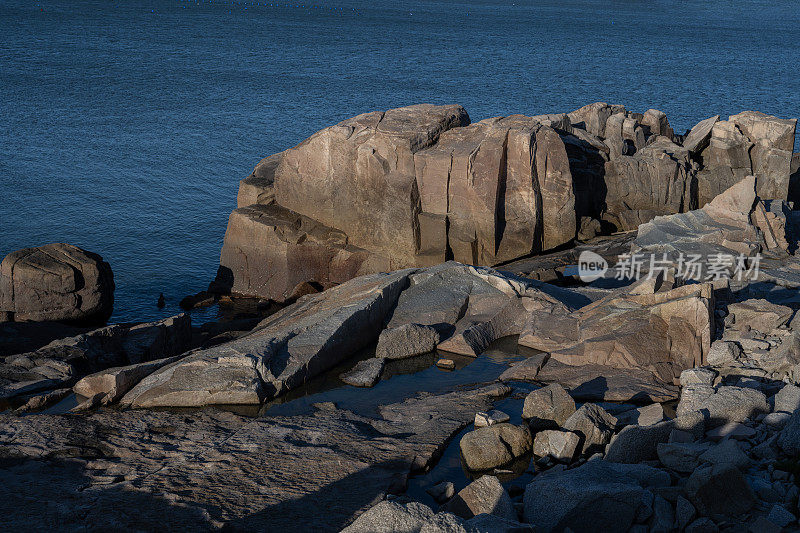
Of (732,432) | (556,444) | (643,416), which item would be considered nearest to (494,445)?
(556,444)

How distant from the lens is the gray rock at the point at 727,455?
11.8m

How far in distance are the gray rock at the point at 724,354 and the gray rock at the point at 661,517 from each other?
631cm

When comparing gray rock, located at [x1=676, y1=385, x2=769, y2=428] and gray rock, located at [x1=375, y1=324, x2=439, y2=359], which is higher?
gray rock, located at [x1=676, y1=385, x2=769, y2=428]

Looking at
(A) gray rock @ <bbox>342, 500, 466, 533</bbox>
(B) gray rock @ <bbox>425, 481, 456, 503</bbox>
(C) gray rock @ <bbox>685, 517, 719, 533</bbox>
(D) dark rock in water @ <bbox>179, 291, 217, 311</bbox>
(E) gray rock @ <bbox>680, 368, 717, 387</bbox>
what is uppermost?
(A) gray rock @ <bbox>342, 500, 466, 533</bbox>

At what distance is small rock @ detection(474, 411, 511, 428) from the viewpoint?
1480cm

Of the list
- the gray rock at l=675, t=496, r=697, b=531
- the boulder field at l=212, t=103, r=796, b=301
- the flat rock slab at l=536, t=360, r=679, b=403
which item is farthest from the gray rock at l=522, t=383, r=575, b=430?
the boulder field at l=212, t=103, r=796, b=301

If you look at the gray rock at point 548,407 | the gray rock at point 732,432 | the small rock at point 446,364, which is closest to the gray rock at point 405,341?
the small rock at point 446,364

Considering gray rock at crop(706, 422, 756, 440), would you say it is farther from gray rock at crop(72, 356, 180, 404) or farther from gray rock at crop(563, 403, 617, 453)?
gray rock at crop(72, 356, 180, 404)

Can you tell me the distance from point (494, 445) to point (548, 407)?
5.42 feet

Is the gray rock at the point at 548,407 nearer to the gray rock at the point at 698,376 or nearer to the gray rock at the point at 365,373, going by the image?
the gray rock at the point at 698,376

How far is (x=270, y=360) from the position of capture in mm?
16859

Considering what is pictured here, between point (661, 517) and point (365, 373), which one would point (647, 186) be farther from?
point (661, 517)

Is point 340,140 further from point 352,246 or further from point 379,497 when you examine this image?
point 379,497

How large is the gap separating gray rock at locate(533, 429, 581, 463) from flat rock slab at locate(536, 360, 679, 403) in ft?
8.48
